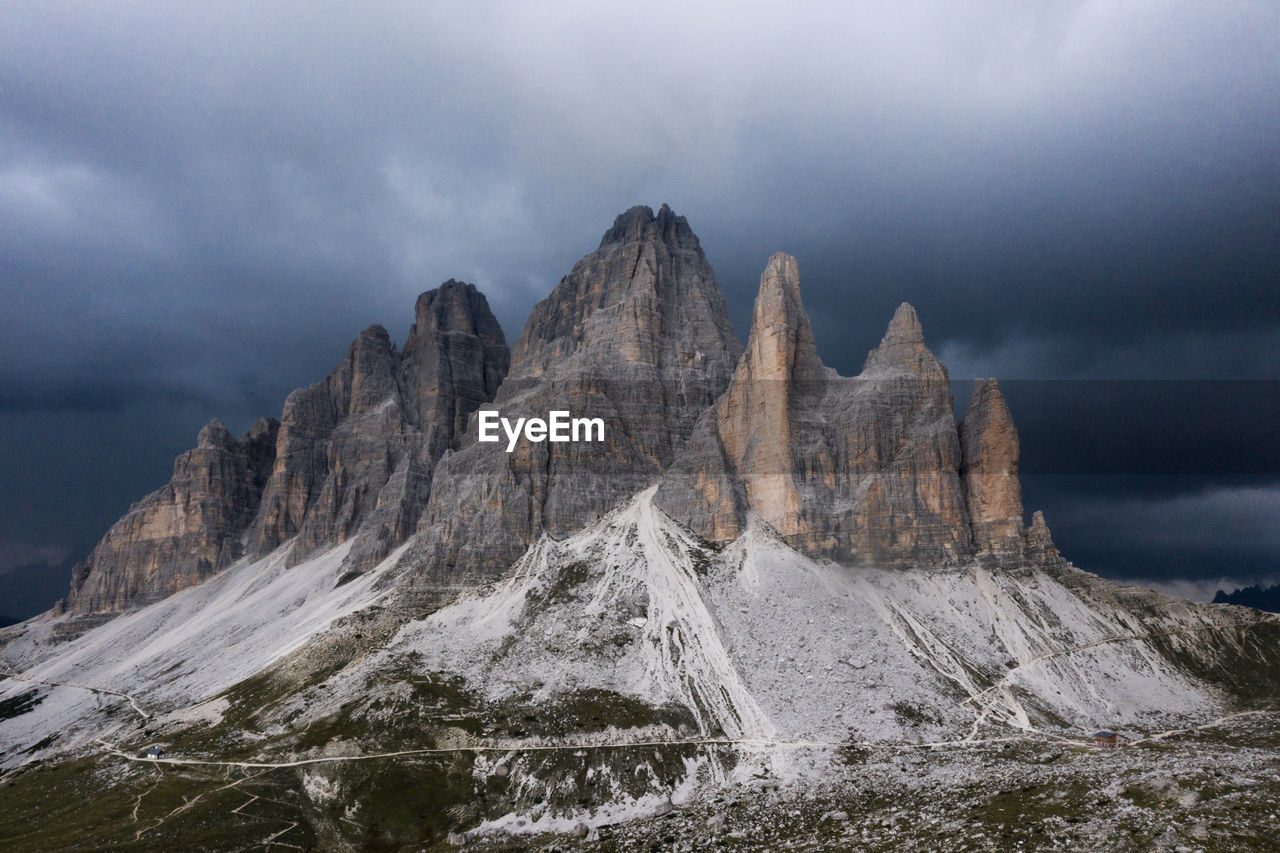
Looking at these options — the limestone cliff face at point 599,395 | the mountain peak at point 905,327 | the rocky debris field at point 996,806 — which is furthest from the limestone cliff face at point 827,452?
the rocky debris field at point 996,806

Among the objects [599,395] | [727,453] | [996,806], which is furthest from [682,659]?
[599,395]

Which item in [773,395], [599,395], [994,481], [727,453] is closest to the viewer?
[994,481]

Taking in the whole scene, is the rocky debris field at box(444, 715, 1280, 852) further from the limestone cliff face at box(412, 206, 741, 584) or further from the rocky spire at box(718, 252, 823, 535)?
the limestone cliff face at box(412, 206, 741, 584)

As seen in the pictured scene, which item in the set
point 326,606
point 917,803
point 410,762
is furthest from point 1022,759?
point 326,606

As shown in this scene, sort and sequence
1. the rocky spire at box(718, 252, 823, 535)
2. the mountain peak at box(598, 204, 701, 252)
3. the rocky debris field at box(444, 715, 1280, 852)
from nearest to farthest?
the rocky debris field at box(444, 715, 1280, 852)
the rocky spire at box(718, 252, 823, 535)
the mountain peak at box(598, 204, 701, 252)

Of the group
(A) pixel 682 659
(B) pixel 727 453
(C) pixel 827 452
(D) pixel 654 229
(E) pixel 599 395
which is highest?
(D) pixel 654 229

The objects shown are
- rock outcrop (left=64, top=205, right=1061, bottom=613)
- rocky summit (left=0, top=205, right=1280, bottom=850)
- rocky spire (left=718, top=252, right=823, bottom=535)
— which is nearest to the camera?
rocky summit (left=0, top=205, right=1280, bottom=850)

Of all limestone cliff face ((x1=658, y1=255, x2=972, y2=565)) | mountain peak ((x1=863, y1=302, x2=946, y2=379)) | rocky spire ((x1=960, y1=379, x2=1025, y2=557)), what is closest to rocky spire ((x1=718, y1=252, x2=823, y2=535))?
limestone cliff face ((x1=658, y1=255, x2=972, y2=565))

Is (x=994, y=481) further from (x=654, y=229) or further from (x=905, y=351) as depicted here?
(x=654, y=229)
